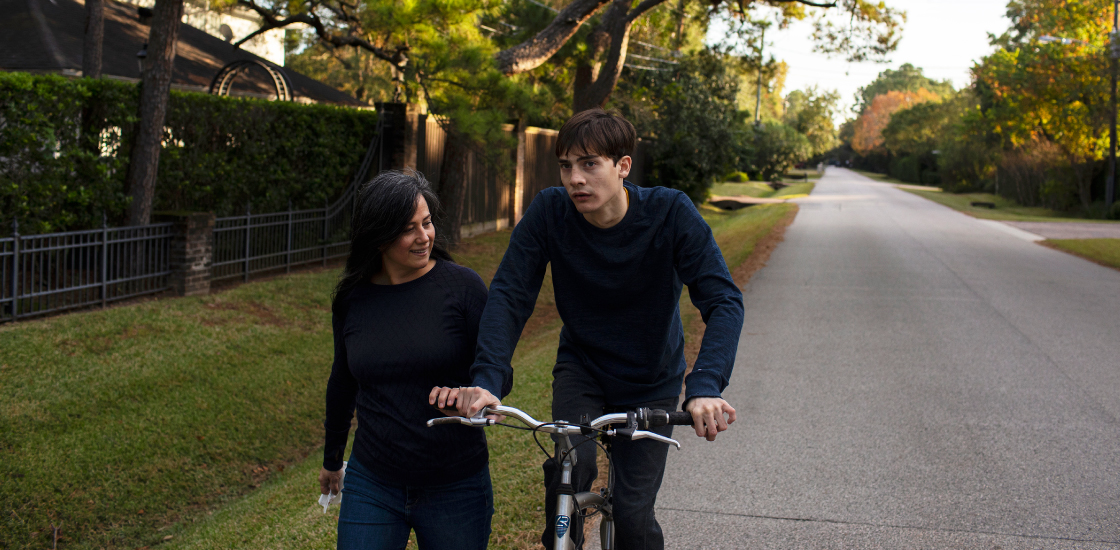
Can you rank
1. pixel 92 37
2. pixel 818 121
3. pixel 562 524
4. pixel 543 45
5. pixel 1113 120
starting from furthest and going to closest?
pixel 818 121, pixel 1113 120, pixel 543 45, pixel 92 37, pixel 562 524

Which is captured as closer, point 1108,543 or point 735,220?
point 1108,543

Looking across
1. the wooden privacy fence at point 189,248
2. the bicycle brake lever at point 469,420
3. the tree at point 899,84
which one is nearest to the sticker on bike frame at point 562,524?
the bicycle brake lever at point 469,420

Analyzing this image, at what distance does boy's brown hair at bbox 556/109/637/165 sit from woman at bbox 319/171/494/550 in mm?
502

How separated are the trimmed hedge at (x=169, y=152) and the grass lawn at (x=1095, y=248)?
14.1m

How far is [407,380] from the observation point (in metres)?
2.62

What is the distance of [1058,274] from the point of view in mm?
14227

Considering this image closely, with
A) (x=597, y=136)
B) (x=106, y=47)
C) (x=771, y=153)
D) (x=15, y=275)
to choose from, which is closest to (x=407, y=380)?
(x=597, y=136)

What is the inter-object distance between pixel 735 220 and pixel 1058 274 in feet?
39.9

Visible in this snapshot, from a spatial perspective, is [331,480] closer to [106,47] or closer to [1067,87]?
[106,47]

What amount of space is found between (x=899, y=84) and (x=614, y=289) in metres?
178

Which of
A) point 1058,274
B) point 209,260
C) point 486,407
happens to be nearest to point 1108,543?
point 486,407

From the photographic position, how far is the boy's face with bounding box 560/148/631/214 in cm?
261

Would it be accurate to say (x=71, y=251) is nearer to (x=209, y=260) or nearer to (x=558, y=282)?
(x=209, y=260)

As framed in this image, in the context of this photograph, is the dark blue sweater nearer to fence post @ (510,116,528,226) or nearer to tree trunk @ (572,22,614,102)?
tree trunk @ (572,22,614,102)
